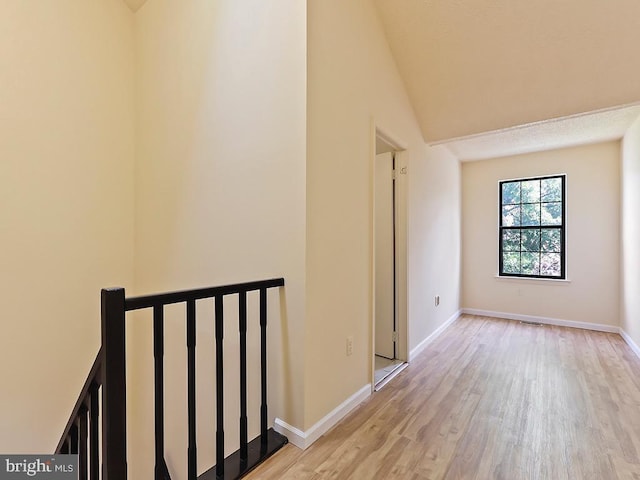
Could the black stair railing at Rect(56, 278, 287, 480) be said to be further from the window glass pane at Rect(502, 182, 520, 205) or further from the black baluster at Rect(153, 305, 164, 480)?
the window glass pane at Rect(502, 182, 520, 205)

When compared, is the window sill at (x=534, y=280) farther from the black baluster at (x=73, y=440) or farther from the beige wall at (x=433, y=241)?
the black baluster at (x=73, y=440)

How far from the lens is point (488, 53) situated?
2.54m

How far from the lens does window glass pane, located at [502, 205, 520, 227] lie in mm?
4875

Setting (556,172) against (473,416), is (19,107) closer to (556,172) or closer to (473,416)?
(473,416)

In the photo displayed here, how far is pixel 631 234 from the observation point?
138 inches

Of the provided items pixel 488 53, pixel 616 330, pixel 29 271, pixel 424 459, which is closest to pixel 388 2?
pixel 488 53

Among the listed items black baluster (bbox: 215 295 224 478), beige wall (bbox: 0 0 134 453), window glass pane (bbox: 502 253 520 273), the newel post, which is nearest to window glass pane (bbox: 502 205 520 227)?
window glass pane (bbox: 502 253 520 273)

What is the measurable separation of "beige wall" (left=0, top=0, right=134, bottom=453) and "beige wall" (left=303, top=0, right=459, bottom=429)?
2.25m

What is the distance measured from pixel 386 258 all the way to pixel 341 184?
1283 mm

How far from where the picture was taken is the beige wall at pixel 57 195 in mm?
2400

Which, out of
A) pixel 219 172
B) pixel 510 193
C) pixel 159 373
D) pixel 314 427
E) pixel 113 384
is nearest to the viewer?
pixel 113 384

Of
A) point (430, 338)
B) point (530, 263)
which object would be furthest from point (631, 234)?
point (430, 338)

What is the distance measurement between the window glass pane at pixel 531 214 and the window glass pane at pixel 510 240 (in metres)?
0.20

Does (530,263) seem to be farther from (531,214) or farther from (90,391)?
(90,391)
